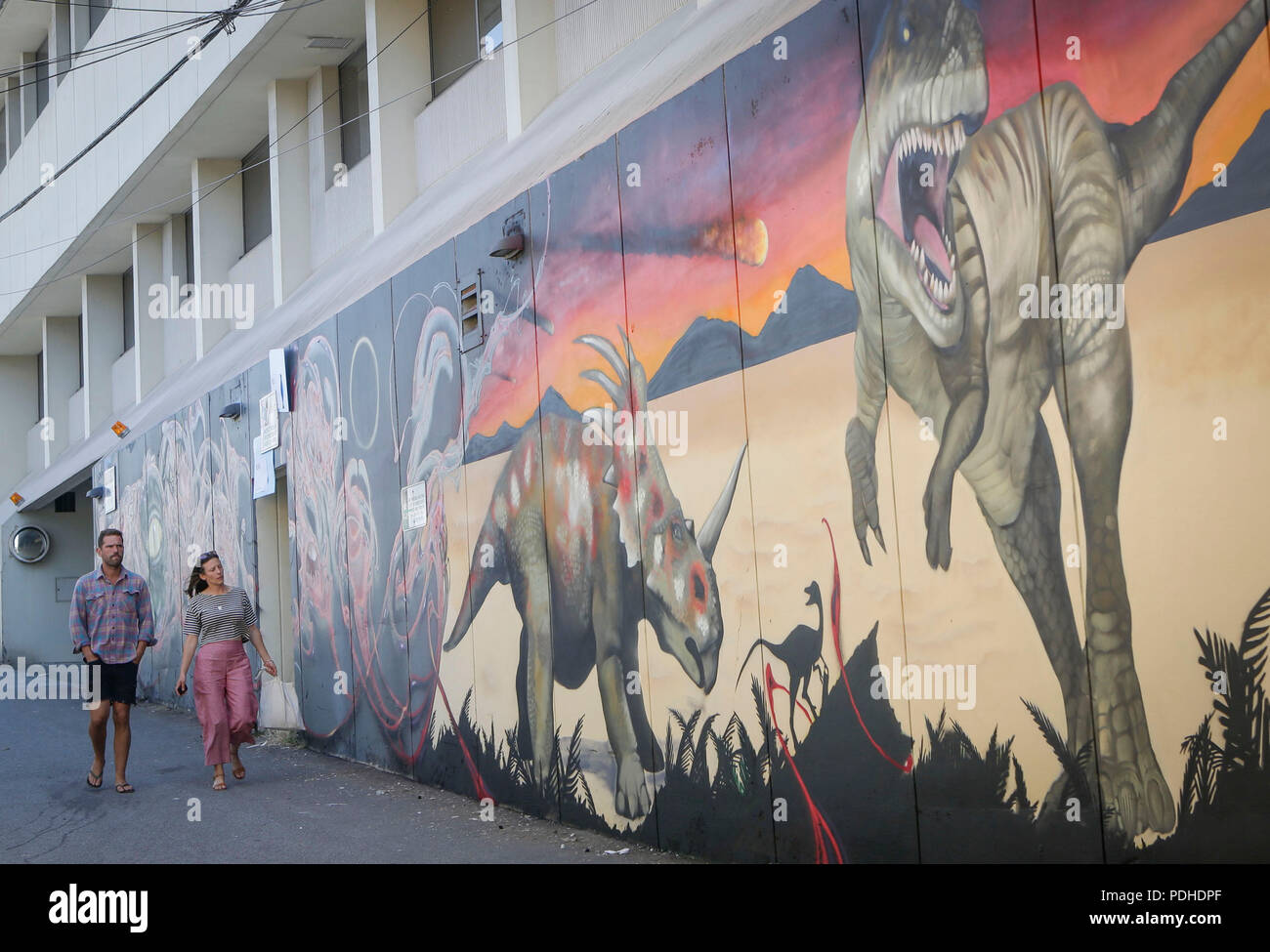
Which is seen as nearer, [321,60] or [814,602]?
[814,602]

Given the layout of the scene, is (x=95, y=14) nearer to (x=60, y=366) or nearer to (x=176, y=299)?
(x=176, y=299)

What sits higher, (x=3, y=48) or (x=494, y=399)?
(x=3, y=48)

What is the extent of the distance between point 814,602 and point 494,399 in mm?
3499

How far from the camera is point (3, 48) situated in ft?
76.2

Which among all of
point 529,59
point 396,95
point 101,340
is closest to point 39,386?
point 101,340

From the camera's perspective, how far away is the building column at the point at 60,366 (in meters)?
24.1

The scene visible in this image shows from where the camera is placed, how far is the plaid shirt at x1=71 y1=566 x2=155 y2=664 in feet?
31.7

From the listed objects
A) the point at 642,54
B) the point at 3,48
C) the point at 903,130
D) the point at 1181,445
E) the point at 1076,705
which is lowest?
the point at 1076,705

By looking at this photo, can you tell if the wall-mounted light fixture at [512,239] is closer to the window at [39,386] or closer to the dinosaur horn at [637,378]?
the dinosaur horn at [637,378]

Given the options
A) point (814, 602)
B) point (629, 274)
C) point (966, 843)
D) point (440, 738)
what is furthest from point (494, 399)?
point (966, 843)

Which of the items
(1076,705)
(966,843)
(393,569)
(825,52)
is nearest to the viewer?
(1076,705)

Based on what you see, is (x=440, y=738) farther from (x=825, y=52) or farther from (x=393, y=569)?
(x=825, y=52)

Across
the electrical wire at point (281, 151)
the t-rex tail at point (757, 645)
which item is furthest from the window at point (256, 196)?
the t-rex tail at point (757, 645)

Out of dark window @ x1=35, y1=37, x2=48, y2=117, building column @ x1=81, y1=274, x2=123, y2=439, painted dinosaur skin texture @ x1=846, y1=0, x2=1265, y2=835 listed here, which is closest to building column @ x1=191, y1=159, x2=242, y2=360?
building column @ x1=81, y1=274, x2=123, y2=439
